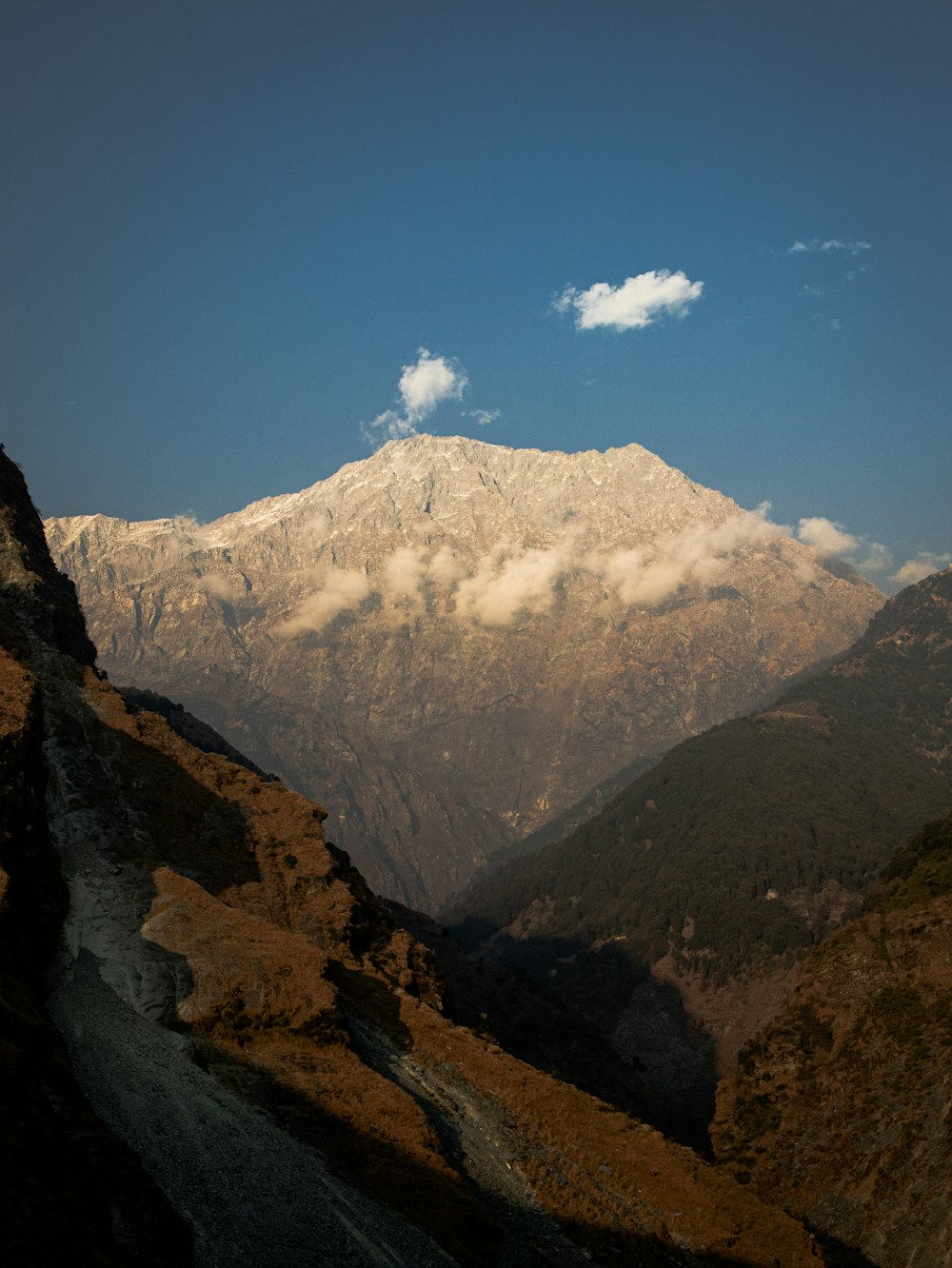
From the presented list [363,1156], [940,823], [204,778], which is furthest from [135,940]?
[940,823]

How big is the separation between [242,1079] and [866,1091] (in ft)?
200

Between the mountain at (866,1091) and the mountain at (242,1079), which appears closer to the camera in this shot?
the mountain at (242,1079)

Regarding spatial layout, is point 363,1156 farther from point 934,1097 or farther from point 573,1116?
point 934,1097

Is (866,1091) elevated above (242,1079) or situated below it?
above

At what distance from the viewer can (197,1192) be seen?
1139 inches

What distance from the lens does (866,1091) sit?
75938mm

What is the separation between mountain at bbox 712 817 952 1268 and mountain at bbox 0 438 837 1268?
290 inches

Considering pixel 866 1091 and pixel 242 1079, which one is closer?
pixel 242 1079

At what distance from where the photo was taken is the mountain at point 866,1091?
196 ft

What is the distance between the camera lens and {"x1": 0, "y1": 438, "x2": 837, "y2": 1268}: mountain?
Answer: 89.6ft

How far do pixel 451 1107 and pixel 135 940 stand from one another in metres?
18.4

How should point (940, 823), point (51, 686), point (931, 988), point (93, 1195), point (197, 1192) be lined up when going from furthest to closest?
1. point (940, 823)
2. point (931, 988)
3. point (51, 686)
4. point (197, 1192)
5. point (93, 1195)

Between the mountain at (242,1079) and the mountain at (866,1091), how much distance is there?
7.37 m

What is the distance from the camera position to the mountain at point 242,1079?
27.3m
